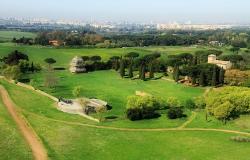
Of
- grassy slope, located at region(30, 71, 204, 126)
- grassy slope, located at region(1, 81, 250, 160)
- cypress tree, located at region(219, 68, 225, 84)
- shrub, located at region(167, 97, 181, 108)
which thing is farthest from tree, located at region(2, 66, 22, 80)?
cypress tree, located at region(219, 68, 225, 84)

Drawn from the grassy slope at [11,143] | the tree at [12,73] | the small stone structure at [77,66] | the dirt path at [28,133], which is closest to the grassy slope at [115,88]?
the small stone structure at [77,66]

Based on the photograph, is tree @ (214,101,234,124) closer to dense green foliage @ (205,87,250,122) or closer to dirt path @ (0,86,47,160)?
dense green foliage @ (205,87,250,122)

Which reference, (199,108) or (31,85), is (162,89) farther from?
(31,85)

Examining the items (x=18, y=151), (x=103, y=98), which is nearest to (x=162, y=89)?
(x=103, y=98)

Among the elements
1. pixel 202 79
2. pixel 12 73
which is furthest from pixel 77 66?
pixel 202 79

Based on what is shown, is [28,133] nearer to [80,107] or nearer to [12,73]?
[80,107]

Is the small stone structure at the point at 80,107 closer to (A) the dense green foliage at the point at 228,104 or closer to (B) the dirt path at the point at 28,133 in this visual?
(B) the dirt path at the point at 28,133

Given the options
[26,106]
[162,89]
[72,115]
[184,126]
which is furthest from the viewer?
[162,89]

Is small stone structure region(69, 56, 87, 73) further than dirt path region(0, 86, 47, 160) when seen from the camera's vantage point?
Yes
